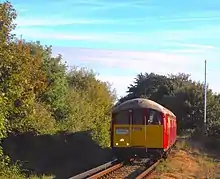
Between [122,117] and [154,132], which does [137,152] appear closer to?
[154,132]

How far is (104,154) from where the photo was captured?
112ft

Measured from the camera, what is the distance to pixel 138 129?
25.1 m

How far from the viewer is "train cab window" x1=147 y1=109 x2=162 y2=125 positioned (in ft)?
82.3

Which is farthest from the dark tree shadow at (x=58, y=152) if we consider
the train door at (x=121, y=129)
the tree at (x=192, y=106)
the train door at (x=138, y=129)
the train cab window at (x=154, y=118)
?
the tree at (x=192, y=106)

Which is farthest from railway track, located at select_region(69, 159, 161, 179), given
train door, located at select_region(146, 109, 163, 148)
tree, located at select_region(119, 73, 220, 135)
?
tree, located at select_region(119, 73, 220, 135)

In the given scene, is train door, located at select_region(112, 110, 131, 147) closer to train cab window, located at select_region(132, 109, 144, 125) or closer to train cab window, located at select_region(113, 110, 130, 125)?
train cab window, located at select_region(113, 110, 130, 125)

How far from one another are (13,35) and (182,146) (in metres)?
23.5

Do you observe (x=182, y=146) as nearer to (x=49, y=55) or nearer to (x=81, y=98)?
(x=81, y=98)

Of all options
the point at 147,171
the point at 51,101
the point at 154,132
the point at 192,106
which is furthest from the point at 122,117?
the point at 192,106

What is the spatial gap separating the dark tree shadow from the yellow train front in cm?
294

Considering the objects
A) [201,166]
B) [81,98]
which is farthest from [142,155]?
[81,98]

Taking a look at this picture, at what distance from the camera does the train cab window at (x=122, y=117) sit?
25.4m

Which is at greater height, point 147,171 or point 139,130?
point 139,130

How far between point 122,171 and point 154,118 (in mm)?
3599
